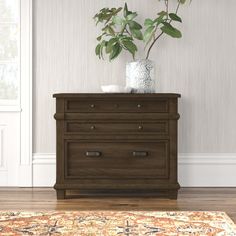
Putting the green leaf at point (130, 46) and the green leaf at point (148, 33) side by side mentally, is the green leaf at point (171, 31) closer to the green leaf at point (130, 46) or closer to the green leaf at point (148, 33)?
the green leaf at point (148, 33)

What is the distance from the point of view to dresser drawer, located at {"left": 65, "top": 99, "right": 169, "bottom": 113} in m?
4.36

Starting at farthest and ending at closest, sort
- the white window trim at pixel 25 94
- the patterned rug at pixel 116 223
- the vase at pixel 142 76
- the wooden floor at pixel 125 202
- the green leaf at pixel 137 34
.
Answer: the white window trim at pixel 25 94, the green leaf at pixel 137 34, the vase at pixel 142 76, the wooden floor at pixel 125 202, the patterned rug at pixel 116 223

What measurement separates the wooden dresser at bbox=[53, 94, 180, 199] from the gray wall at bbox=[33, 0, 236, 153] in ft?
1.88

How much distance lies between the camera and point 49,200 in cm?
432

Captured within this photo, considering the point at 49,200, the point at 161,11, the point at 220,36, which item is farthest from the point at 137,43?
the point at 49,200

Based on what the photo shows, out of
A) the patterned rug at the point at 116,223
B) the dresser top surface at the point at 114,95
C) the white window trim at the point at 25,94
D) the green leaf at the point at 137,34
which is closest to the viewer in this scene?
the patterned rug at the point at 116,223

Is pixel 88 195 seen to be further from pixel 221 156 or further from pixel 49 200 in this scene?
pixel 221 156

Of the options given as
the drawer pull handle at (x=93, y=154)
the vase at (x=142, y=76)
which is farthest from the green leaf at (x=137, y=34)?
the drawer pull handle at (x=93, y=154)

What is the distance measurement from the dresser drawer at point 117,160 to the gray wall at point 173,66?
59cm

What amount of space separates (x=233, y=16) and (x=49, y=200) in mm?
2314

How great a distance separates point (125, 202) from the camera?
4227 millimetres

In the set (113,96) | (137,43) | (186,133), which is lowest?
(186,133)

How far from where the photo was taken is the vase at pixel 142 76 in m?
4.56

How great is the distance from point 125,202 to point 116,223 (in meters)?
0.78
